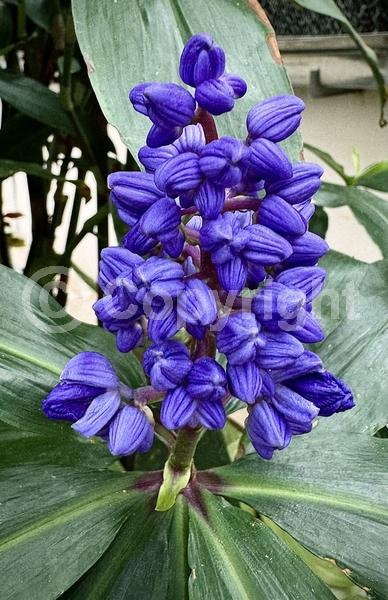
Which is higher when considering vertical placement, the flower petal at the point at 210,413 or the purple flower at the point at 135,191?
the purple flower at the point at 135,191


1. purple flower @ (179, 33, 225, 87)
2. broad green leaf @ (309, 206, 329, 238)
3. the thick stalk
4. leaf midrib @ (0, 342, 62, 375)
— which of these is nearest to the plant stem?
the thick stalk

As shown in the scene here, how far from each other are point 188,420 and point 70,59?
519mm

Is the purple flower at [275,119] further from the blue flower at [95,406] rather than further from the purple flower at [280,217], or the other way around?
the blue flower at [95,406]

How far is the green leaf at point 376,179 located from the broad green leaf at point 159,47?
1.11 feet

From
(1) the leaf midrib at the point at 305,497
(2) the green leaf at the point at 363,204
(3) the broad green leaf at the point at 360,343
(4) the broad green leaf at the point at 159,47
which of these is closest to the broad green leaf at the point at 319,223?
(2) the green leaf at the point at 363,204

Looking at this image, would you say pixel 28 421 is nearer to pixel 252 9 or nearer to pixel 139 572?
pixel 139 572

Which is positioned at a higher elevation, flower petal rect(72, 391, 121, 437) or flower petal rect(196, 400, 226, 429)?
flower petal rect(196, 400, 226, 429)

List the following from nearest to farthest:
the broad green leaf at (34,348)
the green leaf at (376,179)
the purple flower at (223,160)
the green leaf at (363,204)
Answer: the purple flower at (223,160) → the broad green leaf at (34,348) → the green leaf at (363,204) → the green leaf at (376,179)

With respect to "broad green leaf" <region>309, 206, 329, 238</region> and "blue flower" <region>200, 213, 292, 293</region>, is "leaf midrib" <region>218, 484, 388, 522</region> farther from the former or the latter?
"broad green leaf" <region>309, 206, 329, 238</region>

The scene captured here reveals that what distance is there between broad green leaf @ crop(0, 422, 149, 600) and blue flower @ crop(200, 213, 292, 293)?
0.60 feet

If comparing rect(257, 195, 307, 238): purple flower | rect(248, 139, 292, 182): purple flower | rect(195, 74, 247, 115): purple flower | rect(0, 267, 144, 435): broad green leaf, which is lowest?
rect(0, 267, 144, 435): broad green leaf

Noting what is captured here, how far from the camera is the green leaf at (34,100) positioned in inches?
30.7

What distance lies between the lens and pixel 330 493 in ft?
1.48

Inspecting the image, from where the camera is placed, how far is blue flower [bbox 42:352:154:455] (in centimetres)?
40
